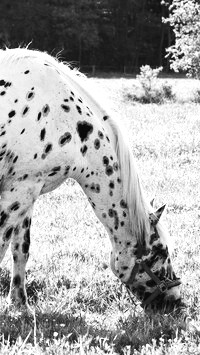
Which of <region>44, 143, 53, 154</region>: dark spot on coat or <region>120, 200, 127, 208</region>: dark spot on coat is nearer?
<region>44, 143, 53, 154</region>: dark spot on coat

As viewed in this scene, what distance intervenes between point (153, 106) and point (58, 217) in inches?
541

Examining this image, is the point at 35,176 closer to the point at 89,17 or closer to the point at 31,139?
the point at 31,139

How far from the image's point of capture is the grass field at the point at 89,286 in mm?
3670

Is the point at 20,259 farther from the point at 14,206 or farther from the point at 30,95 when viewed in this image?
the point at 30,95

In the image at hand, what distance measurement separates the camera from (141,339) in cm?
380

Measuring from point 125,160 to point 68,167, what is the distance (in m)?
0.48

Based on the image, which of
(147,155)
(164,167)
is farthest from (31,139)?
(147,155)

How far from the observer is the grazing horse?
4.10 meters

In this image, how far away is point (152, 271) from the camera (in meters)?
4.46

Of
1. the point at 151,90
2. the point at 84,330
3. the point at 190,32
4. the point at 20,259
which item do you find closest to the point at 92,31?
the point at 190,32

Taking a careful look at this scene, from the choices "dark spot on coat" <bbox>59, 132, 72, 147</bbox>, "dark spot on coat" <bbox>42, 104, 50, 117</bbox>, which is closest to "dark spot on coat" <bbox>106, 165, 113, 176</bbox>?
"dark spot on coat" <bbox>59, 132, 72, 147</bbox>

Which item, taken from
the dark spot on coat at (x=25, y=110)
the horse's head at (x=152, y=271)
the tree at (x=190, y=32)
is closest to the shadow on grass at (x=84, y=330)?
the horse's head at (x=152, y=271)

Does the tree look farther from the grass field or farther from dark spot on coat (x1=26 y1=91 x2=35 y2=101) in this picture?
dark spot on coat (x1=26 y1=91 x2=35 y2=101)

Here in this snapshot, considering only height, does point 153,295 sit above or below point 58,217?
above
